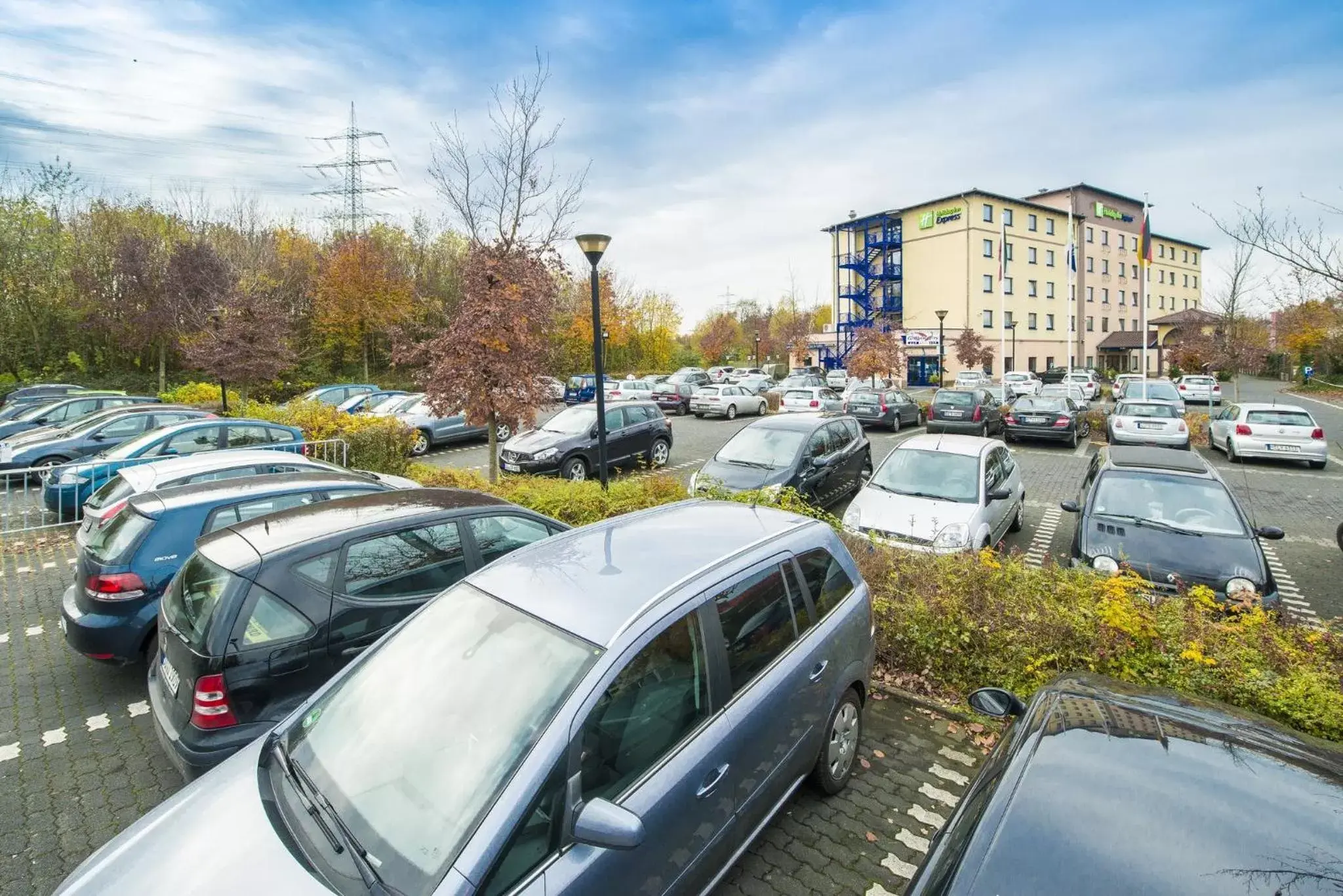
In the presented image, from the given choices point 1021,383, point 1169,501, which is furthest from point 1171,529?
point 1021,383

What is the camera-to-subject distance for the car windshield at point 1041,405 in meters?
18.9

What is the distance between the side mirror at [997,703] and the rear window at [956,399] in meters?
19.1

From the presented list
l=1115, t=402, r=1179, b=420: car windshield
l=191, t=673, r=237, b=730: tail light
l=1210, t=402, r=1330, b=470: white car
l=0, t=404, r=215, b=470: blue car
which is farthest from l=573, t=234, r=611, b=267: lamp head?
l=1210, t=402, r=1330, b=470: white car

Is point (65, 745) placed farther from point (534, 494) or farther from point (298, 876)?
point (534, 494)

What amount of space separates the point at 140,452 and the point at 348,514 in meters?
8.33

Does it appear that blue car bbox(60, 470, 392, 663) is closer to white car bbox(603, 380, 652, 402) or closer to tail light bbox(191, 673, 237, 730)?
tail light bbox(191, 673, 237, 730)

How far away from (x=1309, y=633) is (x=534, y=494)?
732cm

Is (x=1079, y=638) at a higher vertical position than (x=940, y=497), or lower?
lower

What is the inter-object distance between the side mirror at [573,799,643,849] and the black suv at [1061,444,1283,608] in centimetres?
520

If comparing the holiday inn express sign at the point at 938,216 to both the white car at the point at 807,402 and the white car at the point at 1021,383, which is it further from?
the white car at the point at 807,402

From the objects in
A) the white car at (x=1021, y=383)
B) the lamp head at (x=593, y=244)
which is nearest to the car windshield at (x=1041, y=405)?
the white car at (x=1021, y=383)

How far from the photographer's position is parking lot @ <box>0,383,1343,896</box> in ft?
11.0

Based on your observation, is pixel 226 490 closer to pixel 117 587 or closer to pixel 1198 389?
pixel 117 587

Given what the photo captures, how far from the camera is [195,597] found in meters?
3.99
